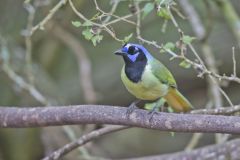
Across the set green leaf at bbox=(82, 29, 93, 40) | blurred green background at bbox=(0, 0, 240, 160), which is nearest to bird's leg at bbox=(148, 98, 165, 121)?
green leaf at bbox=(82, 29, 93, 40)

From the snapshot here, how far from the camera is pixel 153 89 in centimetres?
303

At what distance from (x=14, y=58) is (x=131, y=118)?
2845 mm

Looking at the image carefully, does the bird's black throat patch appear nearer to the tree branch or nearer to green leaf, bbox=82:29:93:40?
the tree branch

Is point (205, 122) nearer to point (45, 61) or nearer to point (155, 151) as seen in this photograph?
point (45, 61)

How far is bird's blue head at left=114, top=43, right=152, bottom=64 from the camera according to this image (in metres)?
2.98

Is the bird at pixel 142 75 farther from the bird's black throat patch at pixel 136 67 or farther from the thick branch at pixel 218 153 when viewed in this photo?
the thick branch at pixel 218 153

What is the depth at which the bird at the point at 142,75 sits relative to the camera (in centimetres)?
296

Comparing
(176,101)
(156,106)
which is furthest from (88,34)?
(176,101)

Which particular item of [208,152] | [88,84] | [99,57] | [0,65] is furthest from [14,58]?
[208,152]

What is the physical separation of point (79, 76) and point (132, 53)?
3.19 m

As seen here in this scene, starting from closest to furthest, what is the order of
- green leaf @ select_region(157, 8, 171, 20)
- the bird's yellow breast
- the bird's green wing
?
green leaf @ select_region(157, 8, 171, 20) → the bird's yellow breast → the bird's green wing

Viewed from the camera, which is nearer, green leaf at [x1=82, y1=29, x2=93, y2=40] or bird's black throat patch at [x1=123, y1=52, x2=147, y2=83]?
green leaf at [x1=82, y1=29, x2=93, y2=40]

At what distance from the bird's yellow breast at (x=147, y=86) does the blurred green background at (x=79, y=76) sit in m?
1.67

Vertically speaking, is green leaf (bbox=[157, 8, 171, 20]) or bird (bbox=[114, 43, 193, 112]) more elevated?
green leaf (bbox=[157, 8, 171, 20])
